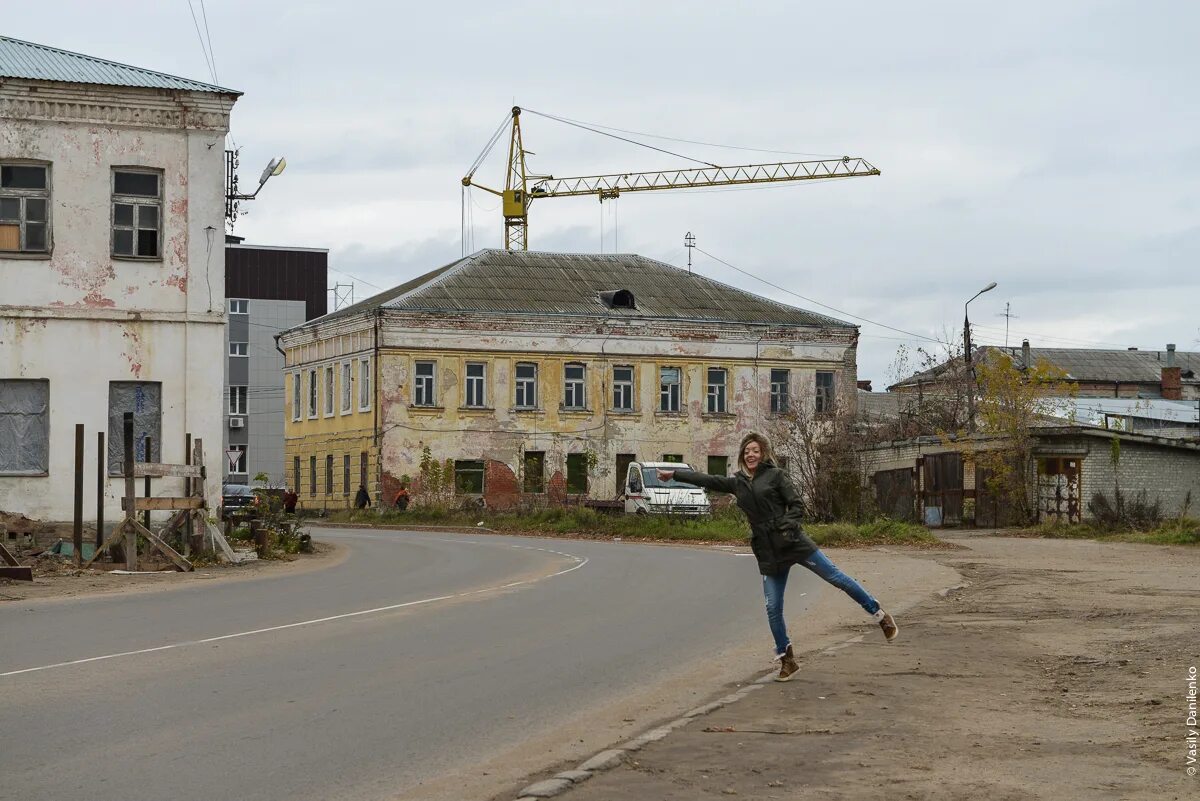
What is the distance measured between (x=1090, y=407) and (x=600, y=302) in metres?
22.6

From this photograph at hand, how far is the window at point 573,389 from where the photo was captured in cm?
7075

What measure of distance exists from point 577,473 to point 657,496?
60.0ft

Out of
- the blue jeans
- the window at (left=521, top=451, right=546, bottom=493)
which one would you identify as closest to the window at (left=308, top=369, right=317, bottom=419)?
the window at (left=521, top=451, right=546, bottom=493)

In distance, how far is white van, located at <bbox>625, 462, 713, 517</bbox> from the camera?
168 feet

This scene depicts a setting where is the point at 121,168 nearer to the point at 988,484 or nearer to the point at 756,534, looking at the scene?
the point at 756,534

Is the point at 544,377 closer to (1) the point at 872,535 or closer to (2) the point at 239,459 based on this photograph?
(1) the point at 872,535

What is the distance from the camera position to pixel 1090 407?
7450 cm

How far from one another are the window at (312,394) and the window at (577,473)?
12.8m

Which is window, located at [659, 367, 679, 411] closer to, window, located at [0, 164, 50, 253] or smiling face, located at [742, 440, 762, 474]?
window, located at [0, 164, 50, 253]

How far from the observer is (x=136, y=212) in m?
32.3

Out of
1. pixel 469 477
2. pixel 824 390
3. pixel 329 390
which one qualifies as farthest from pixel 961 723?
pixel 329 390

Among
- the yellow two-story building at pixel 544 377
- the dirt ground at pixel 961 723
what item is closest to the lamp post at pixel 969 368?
the yellow two-story building at pixel 544 377

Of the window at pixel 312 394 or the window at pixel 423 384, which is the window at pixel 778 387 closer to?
the window at pixel 423 384

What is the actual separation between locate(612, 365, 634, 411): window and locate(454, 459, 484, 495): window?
265 inches
